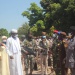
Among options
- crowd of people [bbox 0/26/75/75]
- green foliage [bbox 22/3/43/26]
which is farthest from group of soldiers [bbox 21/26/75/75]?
green foliage [bbox 22/3/43/26]

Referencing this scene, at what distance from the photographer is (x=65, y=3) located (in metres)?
36.4

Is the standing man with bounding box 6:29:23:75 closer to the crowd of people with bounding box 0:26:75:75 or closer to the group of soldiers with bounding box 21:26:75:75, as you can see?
the crowd of people with bounding box 0:26:75:75

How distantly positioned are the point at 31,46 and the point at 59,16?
23.3 meters

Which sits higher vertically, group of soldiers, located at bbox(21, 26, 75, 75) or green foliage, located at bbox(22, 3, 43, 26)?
green foliage, located at bbox(22, 3, 43, 26)

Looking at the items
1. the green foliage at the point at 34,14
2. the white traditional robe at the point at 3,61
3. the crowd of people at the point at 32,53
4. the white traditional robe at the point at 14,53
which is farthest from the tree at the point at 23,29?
the white traditional robe at the point at 3,61

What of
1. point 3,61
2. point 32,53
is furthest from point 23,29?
point 3,61

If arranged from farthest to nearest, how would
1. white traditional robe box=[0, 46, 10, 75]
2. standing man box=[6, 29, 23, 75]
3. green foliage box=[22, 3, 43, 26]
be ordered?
green foliage box=[22, 3, 43, 26] < standing man box=[6, 29, 23, 75] < white traditional robe box=[0, 46, 10, 75]

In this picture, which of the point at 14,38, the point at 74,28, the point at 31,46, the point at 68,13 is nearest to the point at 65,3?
the point at 68,13

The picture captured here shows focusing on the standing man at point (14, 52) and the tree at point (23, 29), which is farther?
the tree at point (23, 29)

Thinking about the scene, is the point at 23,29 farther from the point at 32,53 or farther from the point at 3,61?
the point at 3,61

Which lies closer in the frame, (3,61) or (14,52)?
(3,61)

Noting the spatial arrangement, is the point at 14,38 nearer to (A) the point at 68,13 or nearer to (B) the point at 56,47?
(B) the point at 56,47

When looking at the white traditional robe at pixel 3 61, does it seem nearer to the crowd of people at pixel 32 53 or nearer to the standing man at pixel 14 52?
the crowd of people at pixel 32 53

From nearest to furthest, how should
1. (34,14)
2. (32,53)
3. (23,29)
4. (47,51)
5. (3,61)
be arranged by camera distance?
1. (3,61)
2. (32,53)
3. (47,51)
4. (34,14)
5. (23,29)
